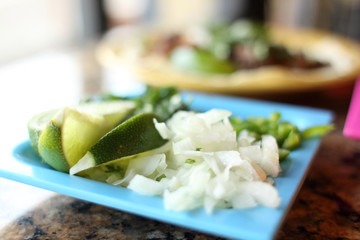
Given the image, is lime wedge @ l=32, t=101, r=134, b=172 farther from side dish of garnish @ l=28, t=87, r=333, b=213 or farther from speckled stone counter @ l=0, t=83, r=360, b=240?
speckled stone counter @ l=0, t=83, r=360, b=240

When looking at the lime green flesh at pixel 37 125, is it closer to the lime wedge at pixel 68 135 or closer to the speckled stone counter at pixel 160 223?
the lime wedge at pixel 68 135

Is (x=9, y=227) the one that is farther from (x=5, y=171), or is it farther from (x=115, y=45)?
(x=115, y=45)

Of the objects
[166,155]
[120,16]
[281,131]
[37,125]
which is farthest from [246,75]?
[120,16]

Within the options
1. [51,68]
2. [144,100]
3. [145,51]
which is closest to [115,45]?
[145,51]

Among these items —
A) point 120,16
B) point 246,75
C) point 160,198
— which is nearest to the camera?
point 160,198

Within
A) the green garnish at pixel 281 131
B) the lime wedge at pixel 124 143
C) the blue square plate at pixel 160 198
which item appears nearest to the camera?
the blue square plate at pixel 160 198

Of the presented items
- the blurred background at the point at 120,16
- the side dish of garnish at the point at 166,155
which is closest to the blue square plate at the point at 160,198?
the side dish of garnish at the point at 166,155

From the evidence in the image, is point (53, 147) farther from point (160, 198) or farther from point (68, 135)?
point (160, 198)
